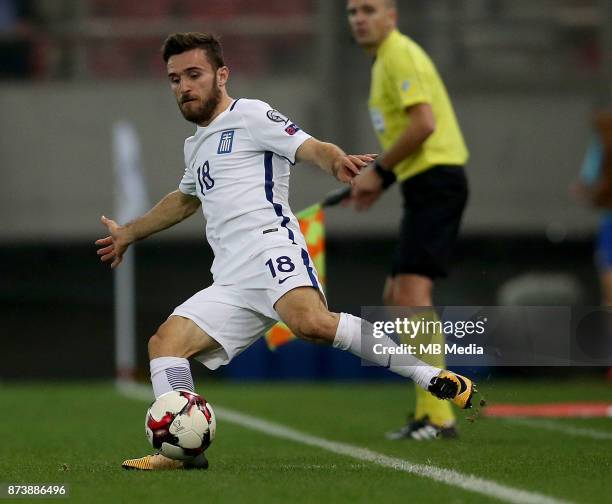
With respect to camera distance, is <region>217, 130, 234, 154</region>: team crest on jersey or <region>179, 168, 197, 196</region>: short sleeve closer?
<region>217, 130, 234, 154</region>: team crest on jersey

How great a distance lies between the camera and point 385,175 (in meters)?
8.19

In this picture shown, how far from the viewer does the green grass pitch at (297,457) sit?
5387 millimetres

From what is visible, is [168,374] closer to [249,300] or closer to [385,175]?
[249,300]

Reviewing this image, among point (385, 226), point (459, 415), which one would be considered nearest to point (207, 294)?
point (459, 415)

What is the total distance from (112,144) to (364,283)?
3495mm

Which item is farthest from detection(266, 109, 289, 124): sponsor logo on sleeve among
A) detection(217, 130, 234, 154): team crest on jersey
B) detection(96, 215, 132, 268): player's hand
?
detection(96, 215, 132, 268): player's hand

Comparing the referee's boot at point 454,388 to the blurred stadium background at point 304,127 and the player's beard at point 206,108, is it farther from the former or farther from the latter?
the blurred stadium background at point 304,127

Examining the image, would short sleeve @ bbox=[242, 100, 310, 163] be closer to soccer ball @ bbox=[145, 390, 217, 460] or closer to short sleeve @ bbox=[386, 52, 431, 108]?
soccer ball @ bbox=[145, 390, 217, 460]

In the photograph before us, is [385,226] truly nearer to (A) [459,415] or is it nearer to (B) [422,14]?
(B) [422,14]

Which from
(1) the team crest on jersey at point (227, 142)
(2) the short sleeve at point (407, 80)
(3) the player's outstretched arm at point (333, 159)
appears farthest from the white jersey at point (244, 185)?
(2) the short sleeve at point (407, 80)

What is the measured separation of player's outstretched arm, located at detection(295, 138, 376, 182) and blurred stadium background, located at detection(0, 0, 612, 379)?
11034mm

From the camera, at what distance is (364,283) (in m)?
17.9

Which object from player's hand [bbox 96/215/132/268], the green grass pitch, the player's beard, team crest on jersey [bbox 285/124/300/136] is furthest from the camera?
player's hand [bbox 96/215/132/268]

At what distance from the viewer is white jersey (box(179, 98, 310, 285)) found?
6.48m
